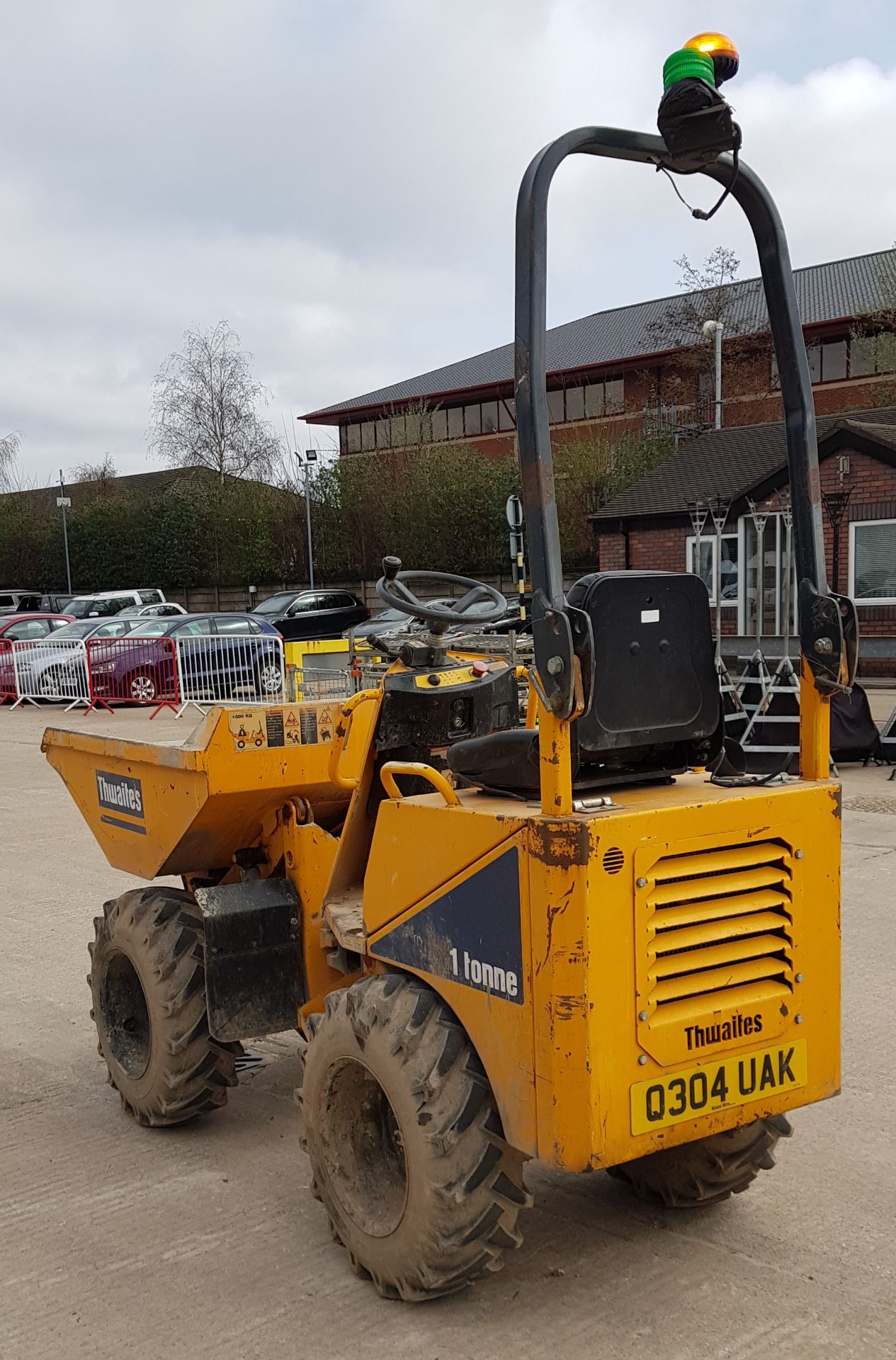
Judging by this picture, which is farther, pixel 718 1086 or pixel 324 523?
pixel 324 523

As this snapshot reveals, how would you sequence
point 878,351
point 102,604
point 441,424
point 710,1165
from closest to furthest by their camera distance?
1. point 710,1165
2. point 878,351
3. point 102,604
4. point 441,424

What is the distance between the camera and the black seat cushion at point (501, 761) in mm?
3074

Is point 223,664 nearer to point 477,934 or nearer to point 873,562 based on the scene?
point 873,562

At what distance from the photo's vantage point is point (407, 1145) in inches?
118

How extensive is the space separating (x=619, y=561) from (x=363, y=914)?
20489 mm

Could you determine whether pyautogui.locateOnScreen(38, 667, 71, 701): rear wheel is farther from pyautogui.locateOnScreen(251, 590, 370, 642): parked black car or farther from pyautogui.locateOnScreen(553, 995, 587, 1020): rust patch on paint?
pyautogui.locateOnScreen(553, 995, 587, 1020): rust patch on paint

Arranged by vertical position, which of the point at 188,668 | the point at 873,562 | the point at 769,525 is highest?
the point at 769,525

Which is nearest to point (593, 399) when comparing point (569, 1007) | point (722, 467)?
point (722, 467)

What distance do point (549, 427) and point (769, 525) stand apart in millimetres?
18470

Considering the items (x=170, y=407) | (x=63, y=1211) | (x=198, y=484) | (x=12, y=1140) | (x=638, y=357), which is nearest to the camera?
(x=63, y=1211)

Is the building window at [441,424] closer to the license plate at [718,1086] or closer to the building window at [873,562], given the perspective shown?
the building window at [873,562]

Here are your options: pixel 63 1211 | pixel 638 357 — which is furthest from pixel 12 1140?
pixel 638 357

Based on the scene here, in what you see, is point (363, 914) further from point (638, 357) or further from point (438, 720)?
point (638, 357)

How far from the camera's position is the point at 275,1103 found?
456 centimetres
